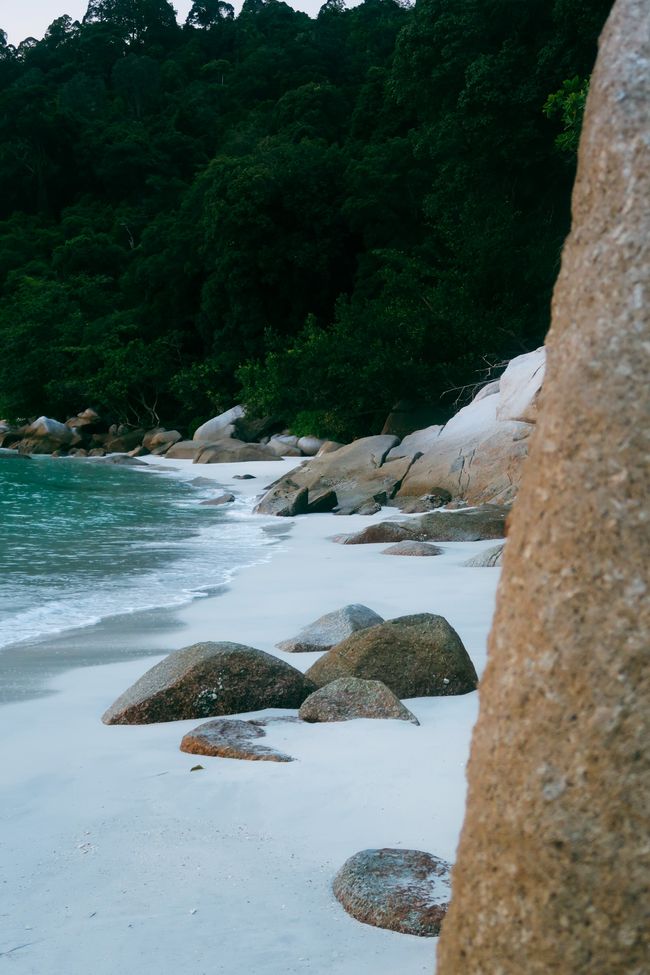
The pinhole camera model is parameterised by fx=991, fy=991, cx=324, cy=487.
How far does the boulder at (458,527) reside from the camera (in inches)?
437

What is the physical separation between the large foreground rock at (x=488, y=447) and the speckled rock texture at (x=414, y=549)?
11.5 ft

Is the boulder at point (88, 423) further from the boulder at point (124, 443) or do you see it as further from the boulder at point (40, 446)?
the boulder at point (124, 443)

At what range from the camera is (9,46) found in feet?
243

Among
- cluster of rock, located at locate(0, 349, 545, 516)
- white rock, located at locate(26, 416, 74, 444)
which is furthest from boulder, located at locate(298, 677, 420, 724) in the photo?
white rock, located at locate(26, 416, 74, 444)

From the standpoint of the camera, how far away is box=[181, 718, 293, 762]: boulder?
3.62 m

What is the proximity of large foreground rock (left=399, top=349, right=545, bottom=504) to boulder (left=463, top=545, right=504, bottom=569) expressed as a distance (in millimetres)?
4318

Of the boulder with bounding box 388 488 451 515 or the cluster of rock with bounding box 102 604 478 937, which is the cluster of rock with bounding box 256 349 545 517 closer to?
the boulder with bounding box 388 488 451 515

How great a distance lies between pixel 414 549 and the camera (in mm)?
10070

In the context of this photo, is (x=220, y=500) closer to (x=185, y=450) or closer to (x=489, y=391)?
(x=489, y=391)

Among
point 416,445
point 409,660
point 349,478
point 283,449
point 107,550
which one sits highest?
point 416,445

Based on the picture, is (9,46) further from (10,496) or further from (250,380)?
(10,496)

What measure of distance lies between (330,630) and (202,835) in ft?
9.95

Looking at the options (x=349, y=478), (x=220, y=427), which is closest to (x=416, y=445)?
(x=349, y=478)

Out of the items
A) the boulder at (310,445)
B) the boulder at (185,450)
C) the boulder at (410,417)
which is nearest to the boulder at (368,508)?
the boulder at (410,417)
